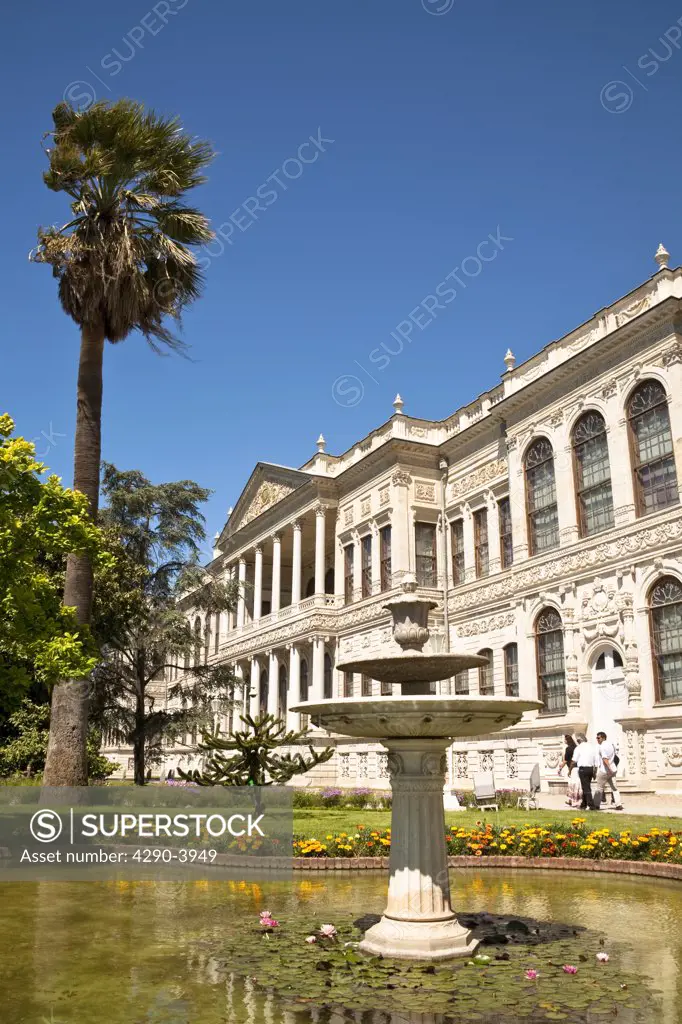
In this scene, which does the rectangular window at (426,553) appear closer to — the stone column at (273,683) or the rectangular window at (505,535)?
the rectangular window at (505,535)

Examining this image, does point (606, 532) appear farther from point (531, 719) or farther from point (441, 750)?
point (441, 750)

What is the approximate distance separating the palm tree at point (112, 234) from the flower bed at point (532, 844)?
8848 millimetres

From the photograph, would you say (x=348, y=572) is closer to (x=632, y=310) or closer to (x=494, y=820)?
(x=632, y=310)

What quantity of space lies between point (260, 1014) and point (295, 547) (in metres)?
35.0

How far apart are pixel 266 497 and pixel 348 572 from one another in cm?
826

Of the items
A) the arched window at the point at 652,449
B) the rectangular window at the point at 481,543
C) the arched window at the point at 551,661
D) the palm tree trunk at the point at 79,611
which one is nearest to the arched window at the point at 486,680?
the arched window at the point at 551,661

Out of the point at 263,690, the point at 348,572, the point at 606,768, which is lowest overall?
the point at 606,768

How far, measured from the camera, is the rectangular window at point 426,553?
110 feet

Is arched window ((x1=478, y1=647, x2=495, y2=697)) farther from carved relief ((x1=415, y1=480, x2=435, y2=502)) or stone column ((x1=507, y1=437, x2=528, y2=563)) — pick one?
carved relief ((x1=415, y1=480, x2=435, y2=502))

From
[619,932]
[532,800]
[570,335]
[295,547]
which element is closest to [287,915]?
[619,932]

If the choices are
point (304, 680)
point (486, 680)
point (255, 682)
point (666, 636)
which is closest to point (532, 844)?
point (666, 636)

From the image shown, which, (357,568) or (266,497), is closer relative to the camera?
(357,568)

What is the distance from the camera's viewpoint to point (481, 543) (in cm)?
3114

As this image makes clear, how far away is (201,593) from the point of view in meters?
30.0
